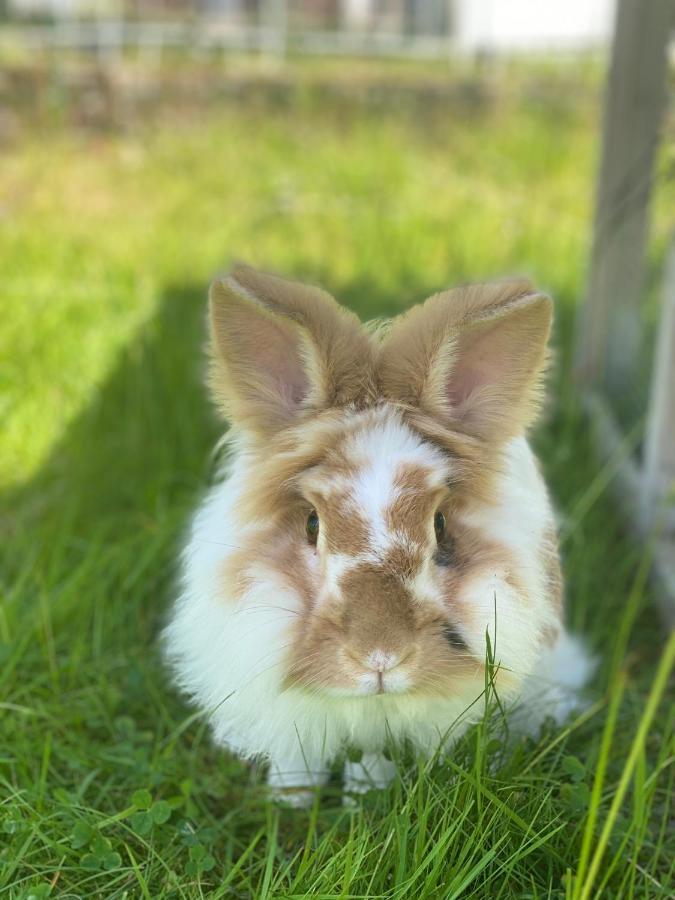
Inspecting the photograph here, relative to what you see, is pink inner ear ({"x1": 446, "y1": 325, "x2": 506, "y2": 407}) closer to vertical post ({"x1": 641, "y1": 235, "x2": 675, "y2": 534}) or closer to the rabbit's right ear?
the rabbit's right ear

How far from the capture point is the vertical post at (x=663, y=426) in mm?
3250

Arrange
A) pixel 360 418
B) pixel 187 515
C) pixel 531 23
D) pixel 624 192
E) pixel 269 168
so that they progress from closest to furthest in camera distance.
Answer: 1. pixel 360 418
2. pixel 187 515
3. pixel 624 192
4. pixel 269 168
5. pixel 531 23

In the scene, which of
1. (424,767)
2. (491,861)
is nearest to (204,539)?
(424,767)

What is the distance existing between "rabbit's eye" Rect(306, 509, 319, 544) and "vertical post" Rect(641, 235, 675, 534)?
1675 millimetres

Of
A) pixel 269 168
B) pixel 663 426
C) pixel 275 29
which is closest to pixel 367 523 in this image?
pixel 663 426

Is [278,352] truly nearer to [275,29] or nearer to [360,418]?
[360,418]

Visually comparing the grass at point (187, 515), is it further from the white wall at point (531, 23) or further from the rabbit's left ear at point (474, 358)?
the white wall at point (531, 23)

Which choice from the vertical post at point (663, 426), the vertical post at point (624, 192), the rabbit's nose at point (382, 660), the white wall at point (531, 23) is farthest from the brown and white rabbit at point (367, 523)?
the white wall at point (531, 23)

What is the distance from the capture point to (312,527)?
1.94 m

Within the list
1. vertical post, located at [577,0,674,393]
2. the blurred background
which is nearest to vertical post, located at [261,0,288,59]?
the blurred background

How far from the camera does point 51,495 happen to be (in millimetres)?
3594

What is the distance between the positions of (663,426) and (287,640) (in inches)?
77.8

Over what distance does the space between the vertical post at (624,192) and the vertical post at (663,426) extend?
994 mm

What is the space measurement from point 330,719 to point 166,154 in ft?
20.6
